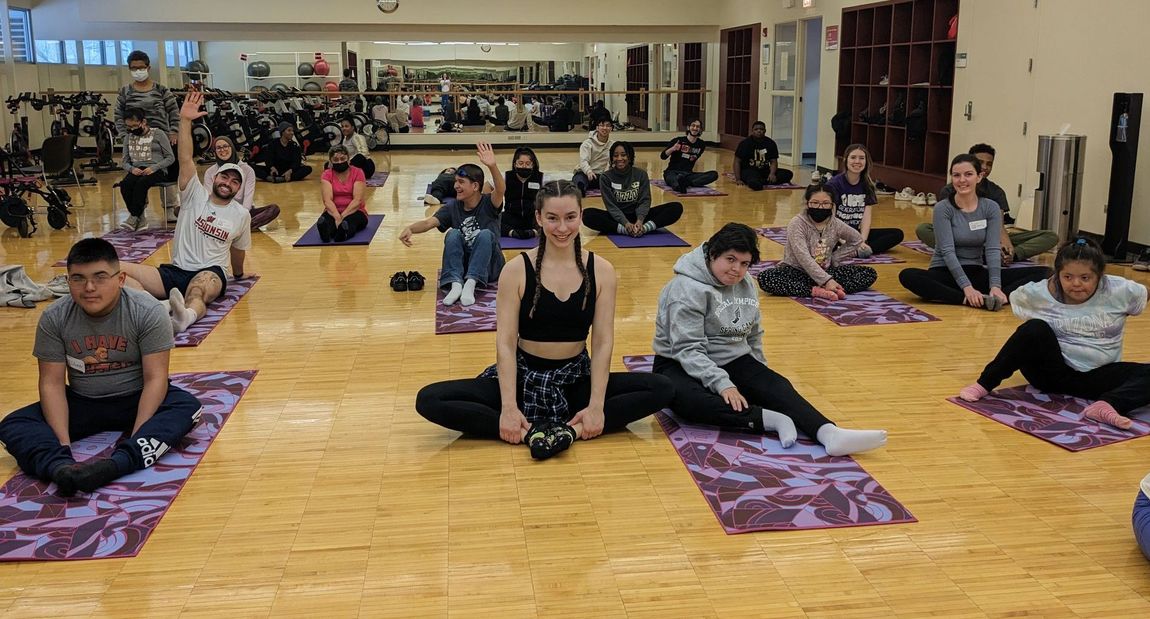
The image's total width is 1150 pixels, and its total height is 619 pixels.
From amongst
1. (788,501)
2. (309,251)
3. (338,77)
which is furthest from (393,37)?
(788,501)

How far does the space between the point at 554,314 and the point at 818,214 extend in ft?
9.70

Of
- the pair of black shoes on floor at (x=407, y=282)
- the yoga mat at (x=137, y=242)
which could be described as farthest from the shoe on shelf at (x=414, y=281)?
the yoga mat at (x=137, y=242)

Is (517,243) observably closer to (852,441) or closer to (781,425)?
(781,425)

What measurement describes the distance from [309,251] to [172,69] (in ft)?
41.7

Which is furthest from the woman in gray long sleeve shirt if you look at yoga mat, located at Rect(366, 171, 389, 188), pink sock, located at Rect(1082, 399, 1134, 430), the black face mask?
yoga mat, located at Rect(366, 171, 389, 188)

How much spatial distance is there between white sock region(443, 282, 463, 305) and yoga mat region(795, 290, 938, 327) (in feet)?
6.84

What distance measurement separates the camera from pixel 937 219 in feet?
19.2

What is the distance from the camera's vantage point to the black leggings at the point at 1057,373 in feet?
12.6

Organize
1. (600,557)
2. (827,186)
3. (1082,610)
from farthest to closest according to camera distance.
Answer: (827,186) < (600,557) < (1082,610)

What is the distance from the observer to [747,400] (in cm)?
385

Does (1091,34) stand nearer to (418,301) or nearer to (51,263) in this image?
(418,301)

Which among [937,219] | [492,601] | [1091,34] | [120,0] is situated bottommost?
[492,601]

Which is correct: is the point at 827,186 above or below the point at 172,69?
below

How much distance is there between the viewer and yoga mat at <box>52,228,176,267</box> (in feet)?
25.1
